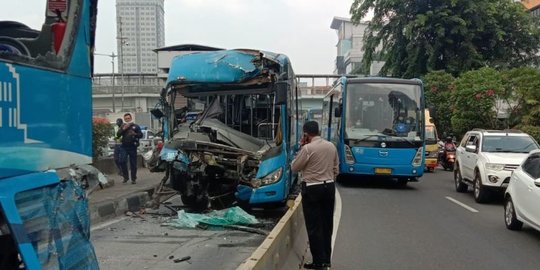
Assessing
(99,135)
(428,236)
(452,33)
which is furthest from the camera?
(452,33)

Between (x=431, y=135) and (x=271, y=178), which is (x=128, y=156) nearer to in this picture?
(x=271, y=178)

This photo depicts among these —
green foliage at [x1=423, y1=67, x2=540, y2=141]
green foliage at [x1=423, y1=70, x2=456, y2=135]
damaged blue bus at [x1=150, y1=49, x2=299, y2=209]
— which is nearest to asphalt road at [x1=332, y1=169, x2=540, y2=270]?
damaged blue bus at [x1=150, y1=49, x2=299, y2=209]

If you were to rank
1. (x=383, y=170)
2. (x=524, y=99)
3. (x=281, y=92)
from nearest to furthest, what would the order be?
(x=281, y=92), (x=383, y=170), (x=524, y=99)

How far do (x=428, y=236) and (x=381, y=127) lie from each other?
23.5ft

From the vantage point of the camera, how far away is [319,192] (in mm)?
6324

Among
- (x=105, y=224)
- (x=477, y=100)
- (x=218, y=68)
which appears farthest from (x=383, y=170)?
(x=477, y=100)

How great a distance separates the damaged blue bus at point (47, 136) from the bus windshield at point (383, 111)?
12.5 metres

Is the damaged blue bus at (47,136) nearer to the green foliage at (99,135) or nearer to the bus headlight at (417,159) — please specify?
the green foliage at (99,135)

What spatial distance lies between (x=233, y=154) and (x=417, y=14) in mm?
27629

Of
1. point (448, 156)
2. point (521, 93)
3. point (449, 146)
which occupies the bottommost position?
point (448, 156)

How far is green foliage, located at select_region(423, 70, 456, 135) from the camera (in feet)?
97.1

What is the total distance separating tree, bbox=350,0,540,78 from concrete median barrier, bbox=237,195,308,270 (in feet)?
89.2

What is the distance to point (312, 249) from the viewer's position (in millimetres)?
6441

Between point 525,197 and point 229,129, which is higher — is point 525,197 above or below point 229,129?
below
